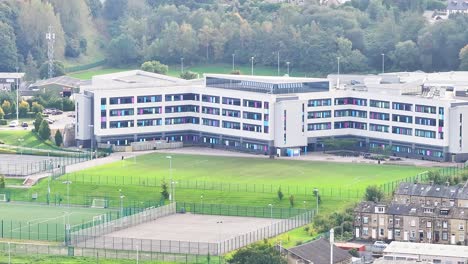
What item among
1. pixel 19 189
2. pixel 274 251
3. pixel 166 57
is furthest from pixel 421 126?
pixel 166 57

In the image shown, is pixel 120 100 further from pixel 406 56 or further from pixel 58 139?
pixel 406 56

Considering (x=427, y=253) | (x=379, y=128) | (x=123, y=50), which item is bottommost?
(x=427, y=253)

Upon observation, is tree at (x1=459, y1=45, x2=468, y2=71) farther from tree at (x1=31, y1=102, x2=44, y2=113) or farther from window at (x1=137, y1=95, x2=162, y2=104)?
tree at (x1=31, y1=102, x2=44, y2=113)

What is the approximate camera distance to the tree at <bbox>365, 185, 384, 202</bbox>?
96.0 m

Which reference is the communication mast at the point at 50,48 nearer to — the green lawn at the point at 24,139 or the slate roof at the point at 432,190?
Result: the green lawn at the point at 24,139

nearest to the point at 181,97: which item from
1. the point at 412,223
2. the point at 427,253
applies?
the point at 412,223

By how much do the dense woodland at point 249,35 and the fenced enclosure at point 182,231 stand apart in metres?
48.6

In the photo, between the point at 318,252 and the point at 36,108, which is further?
the point at 36,108

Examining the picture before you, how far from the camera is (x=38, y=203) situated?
103 m

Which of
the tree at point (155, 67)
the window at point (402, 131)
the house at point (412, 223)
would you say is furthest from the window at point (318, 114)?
the tree at point (155, 67)

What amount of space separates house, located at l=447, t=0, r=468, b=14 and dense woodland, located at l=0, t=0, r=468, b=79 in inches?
46.7

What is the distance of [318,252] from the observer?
84188 millimetres

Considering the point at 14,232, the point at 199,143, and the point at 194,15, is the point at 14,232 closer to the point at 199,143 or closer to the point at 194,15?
the point at 199,143

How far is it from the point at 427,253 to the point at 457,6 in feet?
276
